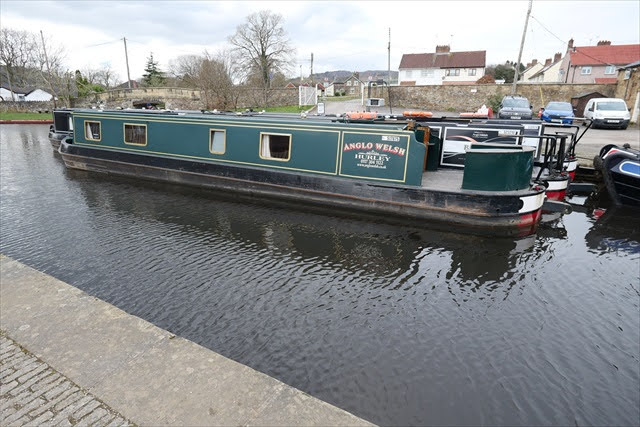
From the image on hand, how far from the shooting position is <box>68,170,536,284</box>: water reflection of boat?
6824 mm

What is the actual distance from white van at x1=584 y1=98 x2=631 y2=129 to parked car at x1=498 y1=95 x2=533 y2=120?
3410mm

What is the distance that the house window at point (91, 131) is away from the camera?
1336 centimetres

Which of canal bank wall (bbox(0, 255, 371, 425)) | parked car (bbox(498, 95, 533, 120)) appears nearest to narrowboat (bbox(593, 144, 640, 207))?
parked car (bbox(498, 95, 533, 120))

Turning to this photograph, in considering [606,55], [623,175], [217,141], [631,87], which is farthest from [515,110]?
[606,55]

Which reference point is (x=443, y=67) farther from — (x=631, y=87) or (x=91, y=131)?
(x=91, y=131)

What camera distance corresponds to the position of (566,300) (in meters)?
5.71

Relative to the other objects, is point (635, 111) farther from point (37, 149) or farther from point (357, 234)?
point (37, 149)

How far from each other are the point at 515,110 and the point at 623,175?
35.1 ft

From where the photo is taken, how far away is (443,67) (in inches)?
2069

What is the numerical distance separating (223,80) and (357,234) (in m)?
31.9

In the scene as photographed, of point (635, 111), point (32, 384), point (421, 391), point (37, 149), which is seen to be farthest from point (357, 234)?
point (635, 111)

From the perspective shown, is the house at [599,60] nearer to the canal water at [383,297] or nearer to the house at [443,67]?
the house at [443,67]

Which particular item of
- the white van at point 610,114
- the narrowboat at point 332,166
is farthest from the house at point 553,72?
the narrowboat at point 332,166

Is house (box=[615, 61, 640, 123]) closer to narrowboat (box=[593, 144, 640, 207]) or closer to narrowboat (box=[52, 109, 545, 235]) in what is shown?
narrowboat (box=[593, 144, 640, 207])
